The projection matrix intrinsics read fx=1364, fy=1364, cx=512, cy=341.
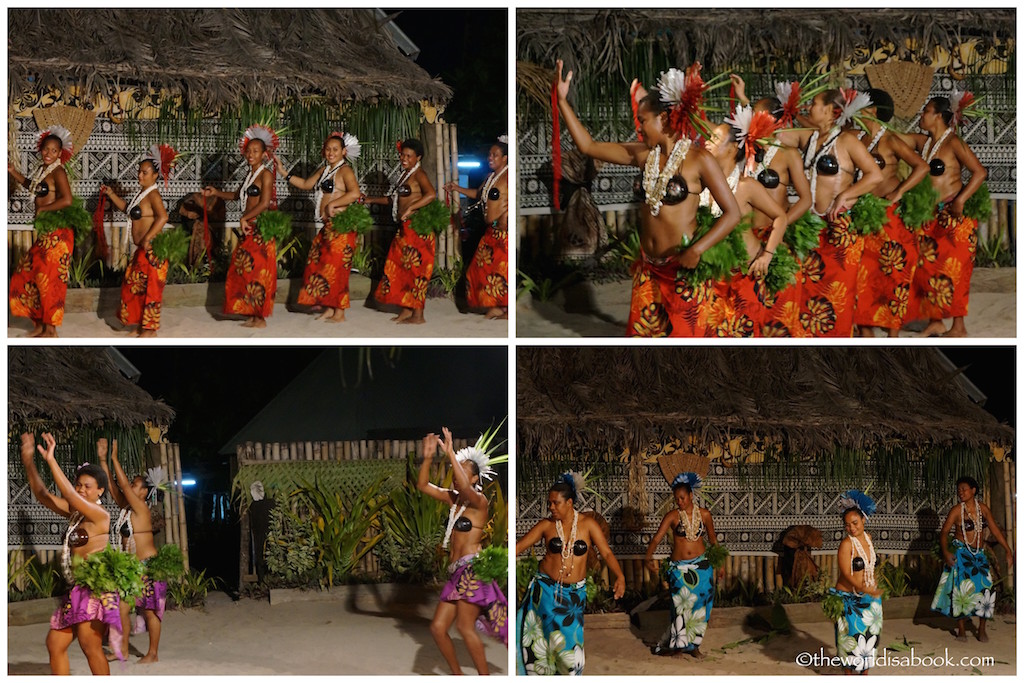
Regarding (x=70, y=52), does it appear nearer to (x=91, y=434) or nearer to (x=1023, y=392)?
(x=91, y=434)

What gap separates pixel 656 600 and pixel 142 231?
11.7 ft

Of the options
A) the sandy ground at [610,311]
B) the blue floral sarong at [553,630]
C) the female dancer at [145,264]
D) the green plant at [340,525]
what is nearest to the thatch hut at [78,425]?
the green plant at [340,525]

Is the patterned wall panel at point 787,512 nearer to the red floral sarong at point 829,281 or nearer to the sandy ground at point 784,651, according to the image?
the sandy ground at point 784,651

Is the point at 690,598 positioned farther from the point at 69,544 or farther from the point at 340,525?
the point at 69,544

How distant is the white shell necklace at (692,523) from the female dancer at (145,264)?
285 cm

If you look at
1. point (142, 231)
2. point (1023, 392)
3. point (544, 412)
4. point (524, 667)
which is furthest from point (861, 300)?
point (142, 231)

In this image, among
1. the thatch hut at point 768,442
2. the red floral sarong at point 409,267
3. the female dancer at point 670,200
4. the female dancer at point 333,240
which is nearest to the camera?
the female dancer at point 670,200

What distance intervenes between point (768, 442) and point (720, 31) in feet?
8.30

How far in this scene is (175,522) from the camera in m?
8.27

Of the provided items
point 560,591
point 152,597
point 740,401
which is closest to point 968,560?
point 740,401

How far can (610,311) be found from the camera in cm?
745

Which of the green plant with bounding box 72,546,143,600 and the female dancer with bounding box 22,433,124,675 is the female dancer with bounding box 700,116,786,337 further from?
the female dancer with bounding box 22,433,124,675

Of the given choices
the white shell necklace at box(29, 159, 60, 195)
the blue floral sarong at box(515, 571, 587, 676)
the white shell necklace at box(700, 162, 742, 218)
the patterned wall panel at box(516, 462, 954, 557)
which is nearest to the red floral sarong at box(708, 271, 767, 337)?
the white shell necklace at box(700, 162, 742, 218)

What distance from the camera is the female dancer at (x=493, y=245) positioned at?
23.1 feet
